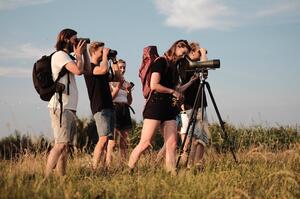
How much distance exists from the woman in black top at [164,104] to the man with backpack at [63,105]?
987 mm

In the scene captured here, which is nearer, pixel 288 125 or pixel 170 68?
pixel 170 68

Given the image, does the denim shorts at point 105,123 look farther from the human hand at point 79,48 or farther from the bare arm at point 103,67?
the human hand at point 79,48

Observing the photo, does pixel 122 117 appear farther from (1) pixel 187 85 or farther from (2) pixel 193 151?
(1) pixel 187 85

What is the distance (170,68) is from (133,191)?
195 cm

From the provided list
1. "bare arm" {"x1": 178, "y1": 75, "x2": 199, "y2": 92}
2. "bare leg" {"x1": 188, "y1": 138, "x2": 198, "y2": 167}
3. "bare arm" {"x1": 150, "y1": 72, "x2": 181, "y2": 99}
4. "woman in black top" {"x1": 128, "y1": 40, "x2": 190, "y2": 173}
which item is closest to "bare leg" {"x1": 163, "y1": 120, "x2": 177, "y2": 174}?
"woman in black top" {"x1": 128, "y1": 40, "x2": 190, "y2": 173}

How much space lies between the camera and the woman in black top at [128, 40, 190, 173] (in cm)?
616

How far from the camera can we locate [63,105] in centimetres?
563

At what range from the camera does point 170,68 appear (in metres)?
6.34

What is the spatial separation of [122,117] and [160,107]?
1844 mm

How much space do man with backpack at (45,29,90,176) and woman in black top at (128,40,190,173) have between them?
38.8 inches

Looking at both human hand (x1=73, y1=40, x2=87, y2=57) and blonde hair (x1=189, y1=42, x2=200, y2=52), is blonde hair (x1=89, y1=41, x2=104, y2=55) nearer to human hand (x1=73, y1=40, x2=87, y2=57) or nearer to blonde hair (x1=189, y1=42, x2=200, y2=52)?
human hand (x1=73, y1=40, x2=87, y2=57)

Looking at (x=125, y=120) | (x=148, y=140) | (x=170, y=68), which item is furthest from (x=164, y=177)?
(x=125, y=120)

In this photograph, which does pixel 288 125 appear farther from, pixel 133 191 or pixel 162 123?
pixel 133 191

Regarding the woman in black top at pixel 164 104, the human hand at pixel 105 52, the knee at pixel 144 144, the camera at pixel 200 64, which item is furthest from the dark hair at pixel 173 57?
the human hand at pixel 105 52
